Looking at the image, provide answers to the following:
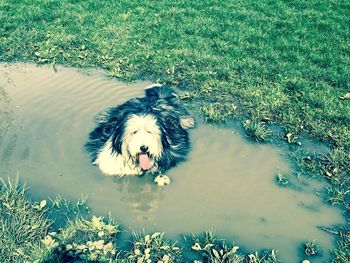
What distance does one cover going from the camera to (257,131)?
19.2ft

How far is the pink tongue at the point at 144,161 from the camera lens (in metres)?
4.88

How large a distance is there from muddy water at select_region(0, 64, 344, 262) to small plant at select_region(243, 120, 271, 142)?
0.65 ft

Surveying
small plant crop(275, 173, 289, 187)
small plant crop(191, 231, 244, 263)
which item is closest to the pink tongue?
small plant crop(191, 231, 244, 263)

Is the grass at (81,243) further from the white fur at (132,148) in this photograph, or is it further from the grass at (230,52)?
the grass at (230,52)

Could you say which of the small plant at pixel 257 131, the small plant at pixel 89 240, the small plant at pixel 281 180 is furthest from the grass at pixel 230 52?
the small plant at pixel 89 240

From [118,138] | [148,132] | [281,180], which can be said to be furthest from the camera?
[281,180]

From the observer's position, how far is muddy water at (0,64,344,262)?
14.3 feet

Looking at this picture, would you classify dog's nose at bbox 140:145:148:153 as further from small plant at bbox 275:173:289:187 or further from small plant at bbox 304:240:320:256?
small plant at bbox 304:240:320:256

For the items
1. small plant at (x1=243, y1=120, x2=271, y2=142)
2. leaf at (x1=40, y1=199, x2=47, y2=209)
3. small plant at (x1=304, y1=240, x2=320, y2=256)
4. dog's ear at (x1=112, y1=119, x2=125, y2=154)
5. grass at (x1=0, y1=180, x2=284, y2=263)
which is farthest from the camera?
small plant at (x1=243, y1=120, x2=271, y2=142)

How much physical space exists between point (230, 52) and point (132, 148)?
15.4 feet

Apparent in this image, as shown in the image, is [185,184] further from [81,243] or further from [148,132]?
[81,243]

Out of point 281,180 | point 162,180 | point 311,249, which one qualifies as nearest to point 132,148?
point 162,180

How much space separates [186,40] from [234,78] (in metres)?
2.10

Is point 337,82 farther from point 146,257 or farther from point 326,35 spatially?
point 146,257
